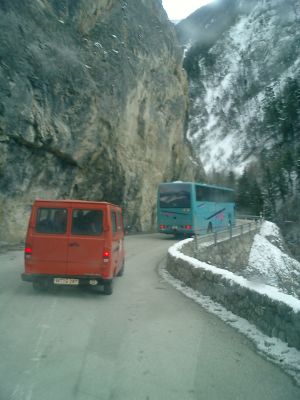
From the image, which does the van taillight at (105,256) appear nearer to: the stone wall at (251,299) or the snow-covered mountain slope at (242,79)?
the stone wall at (251,299)

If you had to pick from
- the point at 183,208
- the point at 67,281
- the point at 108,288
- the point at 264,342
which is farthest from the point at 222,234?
the point at 264,342

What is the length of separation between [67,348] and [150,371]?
1.29 metres

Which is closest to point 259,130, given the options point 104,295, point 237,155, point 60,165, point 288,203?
point 237,155

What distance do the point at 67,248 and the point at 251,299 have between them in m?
3.82

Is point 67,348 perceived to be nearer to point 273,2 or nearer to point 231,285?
point 231,285

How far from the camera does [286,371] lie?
5473 millimetres

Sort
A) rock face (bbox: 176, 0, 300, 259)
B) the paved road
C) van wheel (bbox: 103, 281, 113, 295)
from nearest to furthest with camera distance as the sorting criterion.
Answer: the paved road → van wheel (bbox: 103, 281, 113, 295) → rock face (bbox: 176, 0, 300, 259)

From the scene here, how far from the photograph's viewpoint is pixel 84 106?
80.0 feet

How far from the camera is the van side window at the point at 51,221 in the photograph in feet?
30.3

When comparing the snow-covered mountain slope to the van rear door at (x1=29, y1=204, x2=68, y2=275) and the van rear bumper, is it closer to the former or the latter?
the van rear bumper

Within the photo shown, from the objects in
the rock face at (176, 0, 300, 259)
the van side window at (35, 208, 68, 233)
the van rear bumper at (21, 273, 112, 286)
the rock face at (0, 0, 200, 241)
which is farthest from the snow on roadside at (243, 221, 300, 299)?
the rock face at (176, 0, 300, 259)

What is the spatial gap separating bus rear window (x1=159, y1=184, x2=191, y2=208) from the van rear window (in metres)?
16.0

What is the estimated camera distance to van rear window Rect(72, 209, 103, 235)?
9242 millimetres

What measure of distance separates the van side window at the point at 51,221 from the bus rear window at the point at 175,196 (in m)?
16.2
